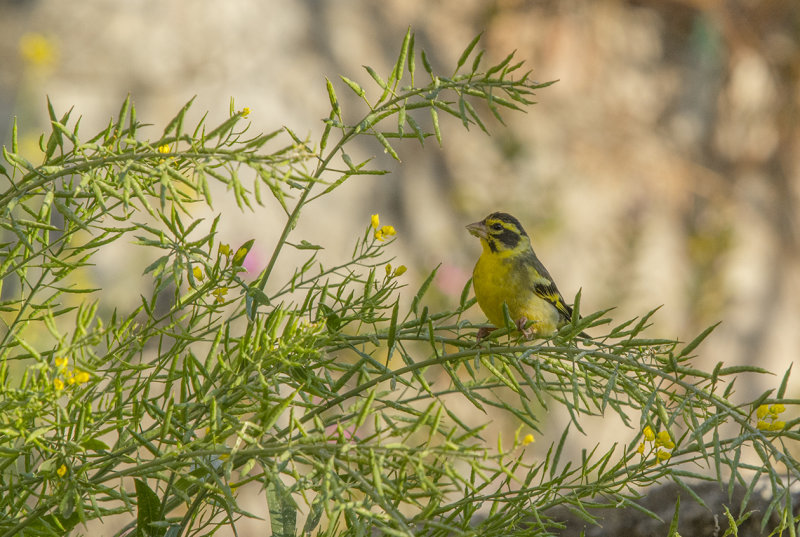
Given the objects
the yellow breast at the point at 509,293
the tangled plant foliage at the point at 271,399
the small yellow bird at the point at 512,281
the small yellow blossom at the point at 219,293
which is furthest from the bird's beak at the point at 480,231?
the small yellow blossom at the point at 219,293

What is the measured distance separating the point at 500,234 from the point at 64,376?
6.91ft

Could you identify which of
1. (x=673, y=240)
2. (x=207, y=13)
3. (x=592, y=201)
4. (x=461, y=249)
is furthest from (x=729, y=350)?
(x=207, y=13)

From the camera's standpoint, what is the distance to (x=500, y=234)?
3.14 metres

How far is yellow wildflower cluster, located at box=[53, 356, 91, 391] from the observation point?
116cm

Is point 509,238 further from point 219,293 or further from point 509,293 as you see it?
point 219,293

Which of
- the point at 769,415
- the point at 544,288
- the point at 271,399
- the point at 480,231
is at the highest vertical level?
the point at 480,231

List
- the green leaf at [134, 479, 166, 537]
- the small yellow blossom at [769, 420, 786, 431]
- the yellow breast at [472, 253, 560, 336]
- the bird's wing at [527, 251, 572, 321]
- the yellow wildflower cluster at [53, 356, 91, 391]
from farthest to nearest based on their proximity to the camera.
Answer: the bird's wing at [527, 251, 572, 321] < the yellow breast at [472, 253, 560, 336] < the green leaf at [134, 479, 166, 537] < the small yellow blossom at [769, 420, 786, 431] < the yellow wildflower cluster at [53, 356, 91, 391]

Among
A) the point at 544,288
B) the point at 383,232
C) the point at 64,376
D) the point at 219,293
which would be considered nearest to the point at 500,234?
the point at 544,288

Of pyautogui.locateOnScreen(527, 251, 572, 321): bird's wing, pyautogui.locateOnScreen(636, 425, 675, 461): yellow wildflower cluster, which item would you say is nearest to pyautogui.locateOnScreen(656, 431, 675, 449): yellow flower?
pyautogui.locateOnScreen(636, 425, 675, 461): yellow wildflower cluster

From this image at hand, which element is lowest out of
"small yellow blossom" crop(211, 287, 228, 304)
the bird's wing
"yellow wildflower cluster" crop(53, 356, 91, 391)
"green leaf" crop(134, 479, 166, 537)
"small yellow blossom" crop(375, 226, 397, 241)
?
"green leaf" crop(134, 479, 166, 537)

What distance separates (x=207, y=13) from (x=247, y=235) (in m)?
1.67

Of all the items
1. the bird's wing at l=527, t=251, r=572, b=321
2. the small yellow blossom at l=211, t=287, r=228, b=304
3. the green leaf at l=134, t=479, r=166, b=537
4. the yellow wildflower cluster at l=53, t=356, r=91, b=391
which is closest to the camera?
the yellow wildflower cluster at l=53, t=356, r=91, b=391

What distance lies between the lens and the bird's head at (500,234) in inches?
122

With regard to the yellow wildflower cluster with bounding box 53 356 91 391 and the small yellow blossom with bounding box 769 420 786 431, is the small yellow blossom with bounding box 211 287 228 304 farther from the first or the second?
the small yellow blossom with bounding box 769 420 786 431
